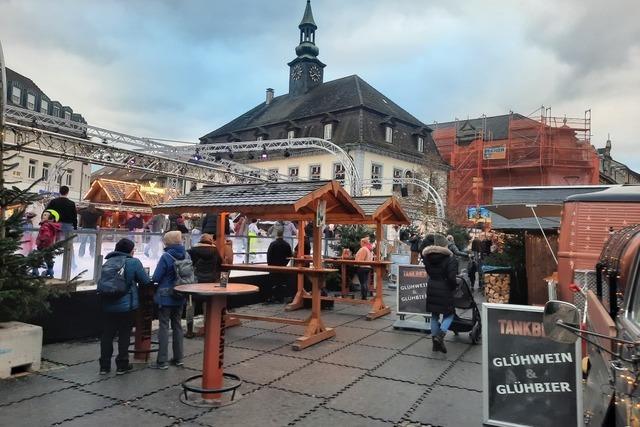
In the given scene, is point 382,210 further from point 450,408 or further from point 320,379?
point 450,408

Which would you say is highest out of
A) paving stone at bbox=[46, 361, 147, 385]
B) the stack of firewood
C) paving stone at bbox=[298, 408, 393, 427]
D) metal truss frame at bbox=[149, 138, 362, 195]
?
metal truss frame at bbox=[149, 138, 362, 195]

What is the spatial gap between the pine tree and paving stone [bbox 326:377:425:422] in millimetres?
3861

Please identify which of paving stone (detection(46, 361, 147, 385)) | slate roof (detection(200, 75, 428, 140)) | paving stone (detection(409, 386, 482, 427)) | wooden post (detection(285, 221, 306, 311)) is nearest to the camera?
paving stone (detection(409, 386, 482, 427))

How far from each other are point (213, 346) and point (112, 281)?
1.62 m

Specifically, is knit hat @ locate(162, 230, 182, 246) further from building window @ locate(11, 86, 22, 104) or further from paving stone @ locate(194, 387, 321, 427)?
building window @ locate(11, 86, 22, 104)

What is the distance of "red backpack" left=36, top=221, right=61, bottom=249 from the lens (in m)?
7.73

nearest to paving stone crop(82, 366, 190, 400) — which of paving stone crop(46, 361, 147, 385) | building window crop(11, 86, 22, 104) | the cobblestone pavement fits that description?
the cobblestone pavement

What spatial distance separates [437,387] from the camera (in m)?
5.70

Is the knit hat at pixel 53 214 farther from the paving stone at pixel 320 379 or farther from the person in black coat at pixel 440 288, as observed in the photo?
the person in black coat at pixel 440 288

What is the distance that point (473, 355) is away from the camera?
733 centimetres

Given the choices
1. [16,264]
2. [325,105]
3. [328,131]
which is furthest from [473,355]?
[325,105]

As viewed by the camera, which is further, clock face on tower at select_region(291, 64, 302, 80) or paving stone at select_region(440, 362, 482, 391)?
clock face on tower at select_region(291, 64, 302, 80)

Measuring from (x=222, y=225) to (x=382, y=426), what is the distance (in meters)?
5.59

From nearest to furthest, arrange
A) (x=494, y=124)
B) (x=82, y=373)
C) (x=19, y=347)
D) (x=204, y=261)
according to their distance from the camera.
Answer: (x=19, y=347)
(x=82, y=373)
(x=204, y=261)
(x=494, y=124)
